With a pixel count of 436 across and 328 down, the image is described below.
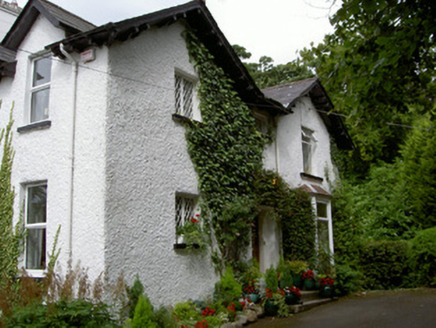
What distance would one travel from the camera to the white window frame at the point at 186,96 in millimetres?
11055

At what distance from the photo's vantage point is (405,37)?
684 cm

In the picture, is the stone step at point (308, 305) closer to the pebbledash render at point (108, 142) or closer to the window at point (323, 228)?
the window at point (323, 228)

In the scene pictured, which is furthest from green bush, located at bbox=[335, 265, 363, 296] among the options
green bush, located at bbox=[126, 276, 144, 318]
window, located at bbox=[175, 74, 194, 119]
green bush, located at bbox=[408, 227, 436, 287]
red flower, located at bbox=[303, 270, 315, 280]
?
green bush, located at bbox=[126, 276, 144, 318]

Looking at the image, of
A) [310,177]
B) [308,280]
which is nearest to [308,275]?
[308,280]

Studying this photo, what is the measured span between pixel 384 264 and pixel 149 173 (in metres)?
10.7

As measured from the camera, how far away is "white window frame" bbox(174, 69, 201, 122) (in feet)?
36.3

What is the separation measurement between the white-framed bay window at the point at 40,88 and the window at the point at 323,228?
30.0 ft

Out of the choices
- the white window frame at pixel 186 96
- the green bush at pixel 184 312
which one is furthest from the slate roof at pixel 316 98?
the green bush at pixel 184 312

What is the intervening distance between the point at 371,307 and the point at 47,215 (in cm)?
Answer: 818

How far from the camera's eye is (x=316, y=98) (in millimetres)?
17359

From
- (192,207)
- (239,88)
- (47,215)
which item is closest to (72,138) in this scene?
(47,215)

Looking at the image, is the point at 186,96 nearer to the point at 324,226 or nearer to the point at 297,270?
the point at 297,270

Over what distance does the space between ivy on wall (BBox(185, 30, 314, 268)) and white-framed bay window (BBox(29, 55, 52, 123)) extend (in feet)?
10.5

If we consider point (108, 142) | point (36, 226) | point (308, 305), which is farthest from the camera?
point (308, 305)
